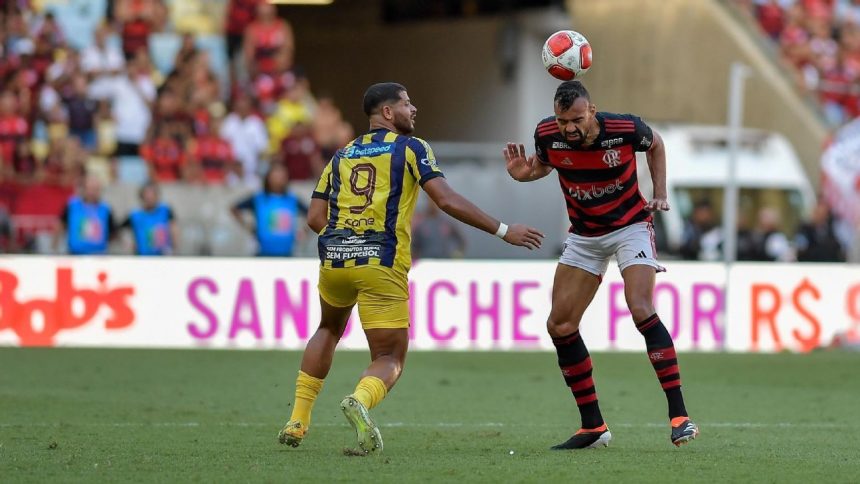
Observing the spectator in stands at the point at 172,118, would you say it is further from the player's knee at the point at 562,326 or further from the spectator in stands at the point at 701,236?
the player's knee at the point at 562,326

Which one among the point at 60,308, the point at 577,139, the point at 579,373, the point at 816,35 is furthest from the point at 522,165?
the point at 816,35

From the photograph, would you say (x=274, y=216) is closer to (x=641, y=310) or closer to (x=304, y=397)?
(x=304, y=397)

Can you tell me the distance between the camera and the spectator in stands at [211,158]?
20.4 m

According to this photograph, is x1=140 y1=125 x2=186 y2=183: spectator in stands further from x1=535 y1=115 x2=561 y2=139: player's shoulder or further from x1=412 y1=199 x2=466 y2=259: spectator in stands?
x1=535 y1=115 x2=561 y2=139: player's shoulder

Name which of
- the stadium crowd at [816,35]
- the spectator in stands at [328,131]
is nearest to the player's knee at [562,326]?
the spectator in stands at [328,131]

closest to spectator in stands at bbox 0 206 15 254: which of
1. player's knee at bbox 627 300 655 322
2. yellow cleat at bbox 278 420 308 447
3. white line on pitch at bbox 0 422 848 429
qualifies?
white line on pitch at bbox 0 422 848 429

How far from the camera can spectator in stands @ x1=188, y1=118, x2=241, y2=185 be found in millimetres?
20359

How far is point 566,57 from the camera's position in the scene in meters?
9.12

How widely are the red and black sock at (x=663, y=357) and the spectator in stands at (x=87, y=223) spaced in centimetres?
1024

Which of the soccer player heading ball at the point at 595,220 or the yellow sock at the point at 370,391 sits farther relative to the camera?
the soccer player heading ball at the point at 595,220

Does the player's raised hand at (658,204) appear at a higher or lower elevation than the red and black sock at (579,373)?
higher

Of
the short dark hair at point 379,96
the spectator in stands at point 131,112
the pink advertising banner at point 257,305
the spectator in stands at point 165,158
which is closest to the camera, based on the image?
the short dark hair at point 379,96

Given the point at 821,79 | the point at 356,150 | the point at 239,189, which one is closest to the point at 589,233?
the point at 356,150

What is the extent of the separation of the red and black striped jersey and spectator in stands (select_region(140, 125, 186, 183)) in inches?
477
